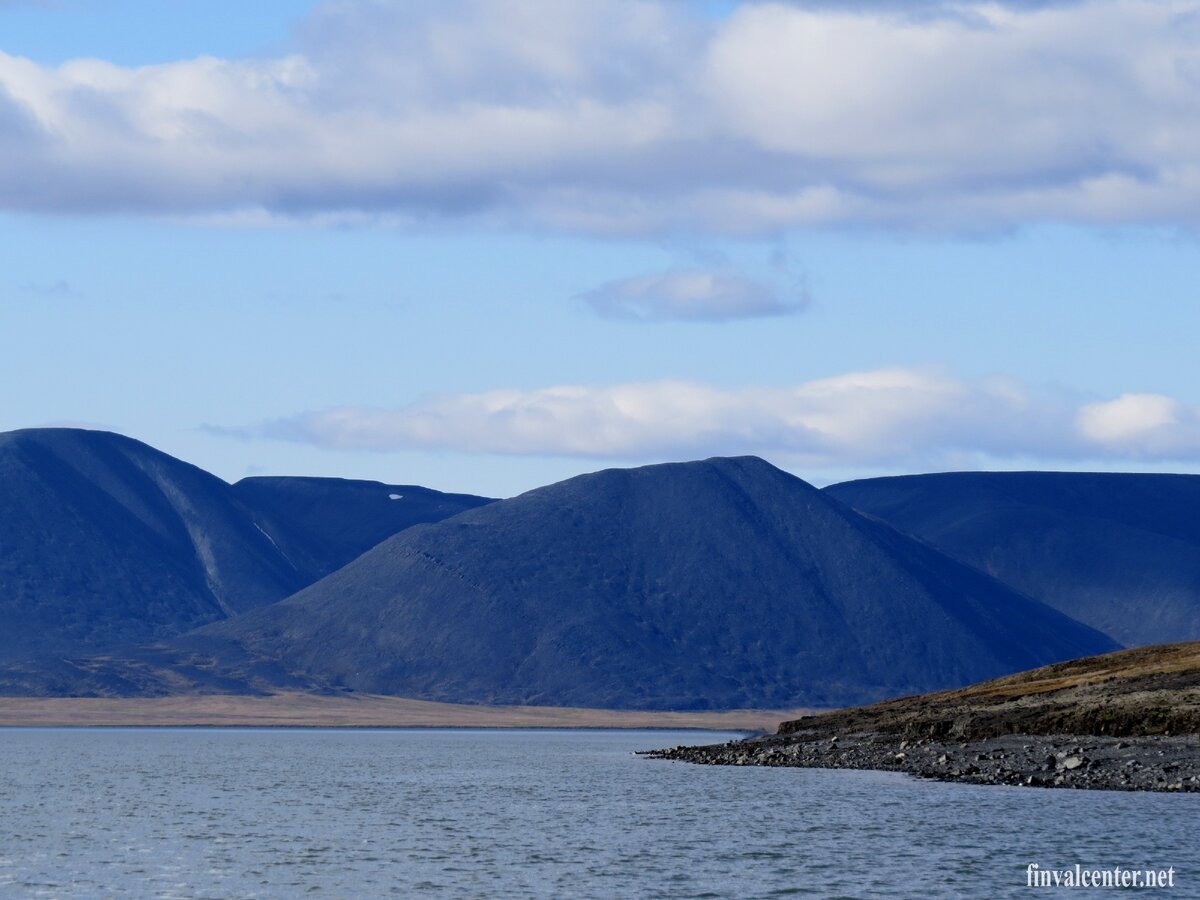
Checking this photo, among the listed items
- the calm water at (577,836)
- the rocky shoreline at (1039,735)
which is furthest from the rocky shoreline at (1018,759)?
the calm water at (577,836)

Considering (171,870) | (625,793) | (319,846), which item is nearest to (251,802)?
(625,793)

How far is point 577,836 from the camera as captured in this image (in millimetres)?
80125

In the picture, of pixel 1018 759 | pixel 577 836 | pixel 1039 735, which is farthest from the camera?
pixel 1039 735

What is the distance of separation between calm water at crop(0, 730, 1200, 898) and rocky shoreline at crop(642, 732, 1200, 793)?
11.8ft

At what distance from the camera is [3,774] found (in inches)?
5468

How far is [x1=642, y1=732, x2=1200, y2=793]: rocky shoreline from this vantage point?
9825 centimetres

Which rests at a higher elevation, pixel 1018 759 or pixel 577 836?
pixel 1018 759

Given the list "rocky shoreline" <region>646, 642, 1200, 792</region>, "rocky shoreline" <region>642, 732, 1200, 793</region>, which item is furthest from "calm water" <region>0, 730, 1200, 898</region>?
"rocky shoreline" <region>646, 642, 1200, 792</region>

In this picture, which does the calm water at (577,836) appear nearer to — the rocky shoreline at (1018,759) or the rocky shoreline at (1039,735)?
the rocky shoreline at (1018,759)

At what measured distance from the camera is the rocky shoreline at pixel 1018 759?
9825 centimetres

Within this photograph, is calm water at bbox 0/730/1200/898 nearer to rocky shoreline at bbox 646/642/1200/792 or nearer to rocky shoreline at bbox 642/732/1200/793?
rocky shoreline at bbox 642/732/1200/793

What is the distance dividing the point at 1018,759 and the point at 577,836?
129 ft

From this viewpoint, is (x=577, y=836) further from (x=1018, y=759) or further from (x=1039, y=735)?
(x=1039, y=735)

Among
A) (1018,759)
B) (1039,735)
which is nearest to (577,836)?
(1018,759)
